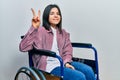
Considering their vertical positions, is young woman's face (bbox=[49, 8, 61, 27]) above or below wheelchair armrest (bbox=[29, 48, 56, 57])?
above

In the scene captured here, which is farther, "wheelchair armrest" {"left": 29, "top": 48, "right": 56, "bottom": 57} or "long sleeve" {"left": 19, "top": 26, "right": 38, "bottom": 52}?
"long sleeve" {"left": 19, "top": 26, "right": 38, "bottom": 52}

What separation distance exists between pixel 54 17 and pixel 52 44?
229 millimetres

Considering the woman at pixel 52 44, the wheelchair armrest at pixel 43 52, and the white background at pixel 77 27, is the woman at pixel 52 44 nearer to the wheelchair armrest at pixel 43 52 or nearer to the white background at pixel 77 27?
the wheelchair armrest at pixel 43 52

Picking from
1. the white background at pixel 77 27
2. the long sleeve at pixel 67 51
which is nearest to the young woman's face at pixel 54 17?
the long sleeve at pixel 67 51

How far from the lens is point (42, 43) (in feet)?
6.68

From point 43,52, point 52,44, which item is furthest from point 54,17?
point 43,52

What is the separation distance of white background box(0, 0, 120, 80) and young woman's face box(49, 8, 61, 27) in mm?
300

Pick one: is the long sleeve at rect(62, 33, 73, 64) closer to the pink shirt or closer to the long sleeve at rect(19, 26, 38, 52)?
the pink shirt

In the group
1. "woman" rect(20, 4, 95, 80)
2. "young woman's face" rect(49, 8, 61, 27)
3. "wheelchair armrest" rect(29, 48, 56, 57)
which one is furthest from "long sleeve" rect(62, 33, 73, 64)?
"wheelchair armrest" rect(29, 48, 56, 57)

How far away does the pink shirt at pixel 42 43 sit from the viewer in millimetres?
1936

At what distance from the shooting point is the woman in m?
1.93
